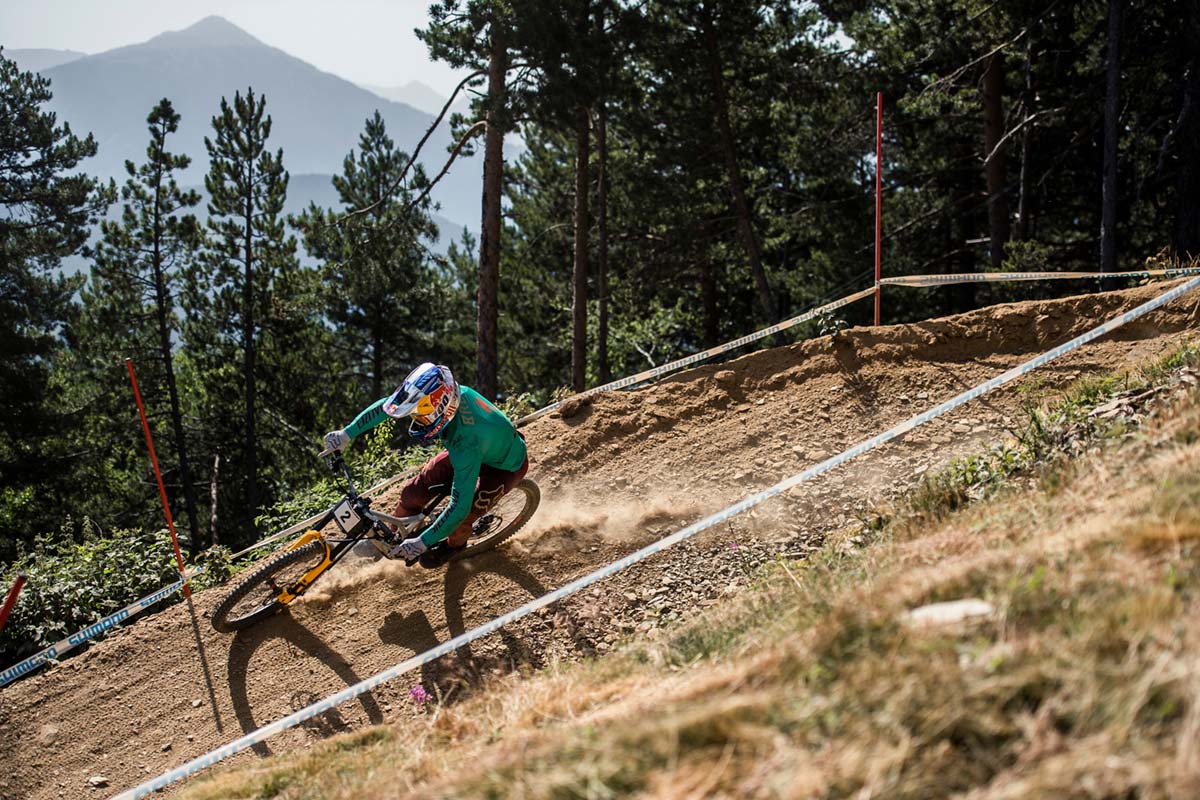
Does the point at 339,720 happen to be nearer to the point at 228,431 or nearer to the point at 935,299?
the point at 935,299

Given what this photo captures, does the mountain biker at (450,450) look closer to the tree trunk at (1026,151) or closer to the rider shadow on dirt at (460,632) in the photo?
the rider shadow on dirt at (460,632)

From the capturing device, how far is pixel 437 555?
7.04m

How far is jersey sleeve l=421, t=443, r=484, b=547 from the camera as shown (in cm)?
664

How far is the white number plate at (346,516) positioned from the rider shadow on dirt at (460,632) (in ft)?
2.96

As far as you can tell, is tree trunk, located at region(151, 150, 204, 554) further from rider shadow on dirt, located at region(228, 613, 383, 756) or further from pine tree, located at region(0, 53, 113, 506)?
rider shadow on dirt, located at region(228, 613, 383, 756)

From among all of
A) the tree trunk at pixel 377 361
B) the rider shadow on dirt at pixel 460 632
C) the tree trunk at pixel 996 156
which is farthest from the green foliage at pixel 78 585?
the tree trunk at pixel 377 361

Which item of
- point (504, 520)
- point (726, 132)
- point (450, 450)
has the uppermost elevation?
point (726, 132)

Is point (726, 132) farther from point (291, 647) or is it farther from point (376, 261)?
point (291, 647)

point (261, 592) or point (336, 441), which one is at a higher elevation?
point (336, 441)

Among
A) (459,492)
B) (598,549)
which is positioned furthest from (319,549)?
(598,549)

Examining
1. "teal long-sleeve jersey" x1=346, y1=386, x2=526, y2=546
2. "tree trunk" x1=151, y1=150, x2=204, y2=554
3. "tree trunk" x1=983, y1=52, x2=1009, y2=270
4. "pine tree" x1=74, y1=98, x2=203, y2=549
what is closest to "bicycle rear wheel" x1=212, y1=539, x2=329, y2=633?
"teal long-sleeve jersey" x1=346, y1=386, x2=526, y2=546

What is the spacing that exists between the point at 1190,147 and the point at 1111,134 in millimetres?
1332

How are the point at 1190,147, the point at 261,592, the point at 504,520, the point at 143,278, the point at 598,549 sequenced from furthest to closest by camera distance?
the point at 143,278
the point at 1190,147
the point at 504,520
the point at 598,549
the point at 261,592

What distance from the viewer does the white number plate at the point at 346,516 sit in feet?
23.1
